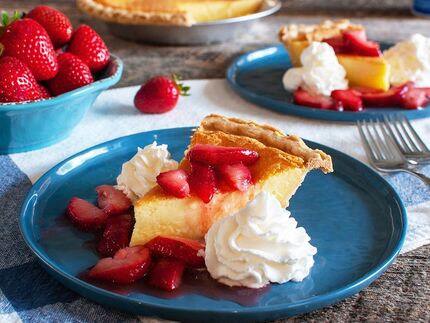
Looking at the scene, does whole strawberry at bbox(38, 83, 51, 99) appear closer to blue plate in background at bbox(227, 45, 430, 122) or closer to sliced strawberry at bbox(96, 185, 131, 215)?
sliced strawberry at bbox(96, 185, 131, 215)

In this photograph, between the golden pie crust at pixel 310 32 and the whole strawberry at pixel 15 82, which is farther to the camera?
the golden pie crust at pixel 310 32

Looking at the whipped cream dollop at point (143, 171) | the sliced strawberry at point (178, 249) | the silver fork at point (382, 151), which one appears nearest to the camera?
the sliced strawberry at point (178, 249)

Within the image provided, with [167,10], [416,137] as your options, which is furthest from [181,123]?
[167,10]

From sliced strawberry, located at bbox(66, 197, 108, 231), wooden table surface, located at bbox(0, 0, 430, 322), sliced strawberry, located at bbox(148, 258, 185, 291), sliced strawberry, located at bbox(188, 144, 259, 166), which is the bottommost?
wooden table surface, located at bbox(0, 0, 430, 322)

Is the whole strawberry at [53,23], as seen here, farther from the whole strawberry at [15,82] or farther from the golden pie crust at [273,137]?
the golden pie crust at [273,137]

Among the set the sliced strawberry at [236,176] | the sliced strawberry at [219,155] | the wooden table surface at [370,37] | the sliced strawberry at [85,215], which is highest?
the sliced strawberry at [219,155]

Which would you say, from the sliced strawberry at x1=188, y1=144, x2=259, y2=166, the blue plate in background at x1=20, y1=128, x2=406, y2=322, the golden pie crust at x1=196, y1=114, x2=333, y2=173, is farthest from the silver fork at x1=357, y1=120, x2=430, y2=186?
the sliced strawberry at x1=188, y1=144, x2=259, y2=166

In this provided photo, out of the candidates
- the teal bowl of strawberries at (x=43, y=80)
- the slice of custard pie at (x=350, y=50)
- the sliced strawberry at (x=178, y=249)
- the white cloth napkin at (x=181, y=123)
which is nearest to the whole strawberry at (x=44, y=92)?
the teal bowl of strawberries at (x=43, y=80)
